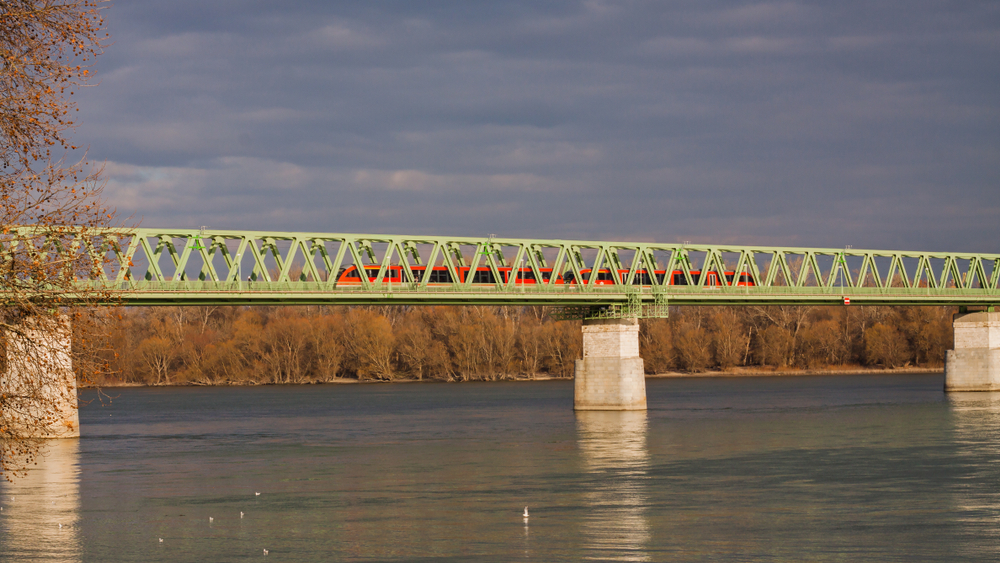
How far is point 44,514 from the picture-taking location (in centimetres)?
3488

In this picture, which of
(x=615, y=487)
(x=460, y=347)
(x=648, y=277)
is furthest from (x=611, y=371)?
(x=460, y=347)

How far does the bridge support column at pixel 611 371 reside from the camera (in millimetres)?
75938

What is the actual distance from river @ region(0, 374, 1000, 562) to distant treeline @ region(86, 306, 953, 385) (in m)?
77.8

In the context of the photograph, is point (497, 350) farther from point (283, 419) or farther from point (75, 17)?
point (75, 17)

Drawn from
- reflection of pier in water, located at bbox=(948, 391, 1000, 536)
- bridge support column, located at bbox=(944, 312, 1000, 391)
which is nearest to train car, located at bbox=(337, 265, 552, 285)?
reflection of pier in water, located at bbox=(948, 391, 1000, 536)

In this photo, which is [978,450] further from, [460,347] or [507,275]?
[460,347]

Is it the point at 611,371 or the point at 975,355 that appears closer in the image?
the point at 611,371

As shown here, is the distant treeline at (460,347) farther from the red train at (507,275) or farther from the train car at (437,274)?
the train car at (437,274)

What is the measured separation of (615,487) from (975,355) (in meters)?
72.3

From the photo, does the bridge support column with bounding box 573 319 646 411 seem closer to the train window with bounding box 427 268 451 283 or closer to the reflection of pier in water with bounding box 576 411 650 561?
the reflection of pier in water with bounding box 576 411 650 561

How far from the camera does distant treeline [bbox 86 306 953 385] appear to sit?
15675 centimetres

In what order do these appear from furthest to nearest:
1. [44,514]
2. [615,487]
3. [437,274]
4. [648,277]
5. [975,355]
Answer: [975,355], [648,277], [437,274], [615,487], [44,514]

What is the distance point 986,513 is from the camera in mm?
30422

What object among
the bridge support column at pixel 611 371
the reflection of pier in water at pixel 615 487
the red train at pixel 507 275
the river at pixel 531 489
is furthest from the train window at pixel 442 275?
the reflection of pier in water at pixel 615 487
